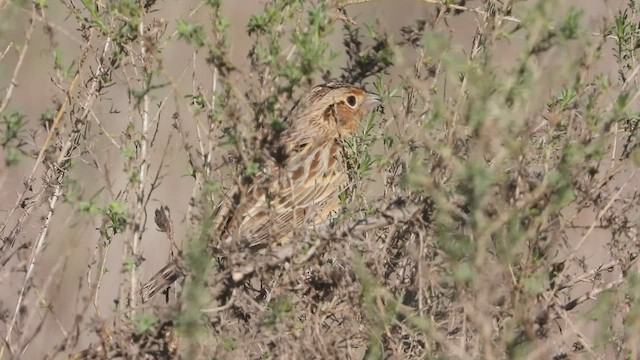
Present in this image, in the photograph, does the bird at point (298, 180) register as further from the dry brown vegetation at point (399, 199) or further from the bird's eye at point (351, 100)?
the dry brown vegetation at point (399, 199)

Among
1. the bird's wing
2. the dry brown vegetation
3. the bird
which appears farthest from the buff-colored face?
the dry brown vegetation

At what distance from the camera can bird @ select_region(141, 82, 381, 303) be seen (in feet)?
16.3

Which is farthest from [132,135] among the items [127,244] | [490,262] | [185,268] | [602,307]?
[602,307]

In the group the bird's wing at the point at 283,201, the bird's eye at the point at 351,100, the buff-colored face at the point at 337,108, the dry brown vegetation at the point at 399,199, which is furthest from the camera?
the bird's eye at the point at 351,100

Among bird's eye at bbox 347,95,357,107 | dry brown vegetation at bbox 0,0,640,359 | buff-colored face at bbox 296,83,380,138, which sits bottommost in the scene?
dry brown vegetation at bbox 0,0,640,359

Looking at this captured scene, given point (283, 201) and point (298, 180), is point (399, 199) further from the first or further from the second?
point (298, 180)

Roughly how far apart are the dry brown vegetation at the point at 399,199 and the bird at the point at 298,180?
13 centimetres

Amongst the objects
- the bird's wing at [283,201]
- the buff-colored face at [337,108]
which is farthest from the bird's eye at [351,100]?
the bird's wing at [283,201]

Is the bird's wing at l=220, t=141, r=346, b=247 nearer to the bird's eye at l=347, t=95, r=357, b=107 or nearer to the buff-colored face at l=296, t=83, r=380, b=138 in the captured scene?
the buff-colored face at l=296, t=83, r=380, b=138

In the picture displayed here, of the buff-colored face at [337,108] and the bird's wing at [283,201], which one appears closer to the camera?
the bird's wing at [283,201]

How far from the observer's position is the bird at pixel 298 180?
196 inches

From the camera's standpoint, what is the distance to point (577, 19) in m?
4.14

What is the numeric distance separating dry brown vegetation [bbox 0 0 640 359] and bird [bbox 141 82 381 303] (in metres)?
0.13

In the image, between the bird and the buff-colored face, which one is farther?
the buff-colored face
